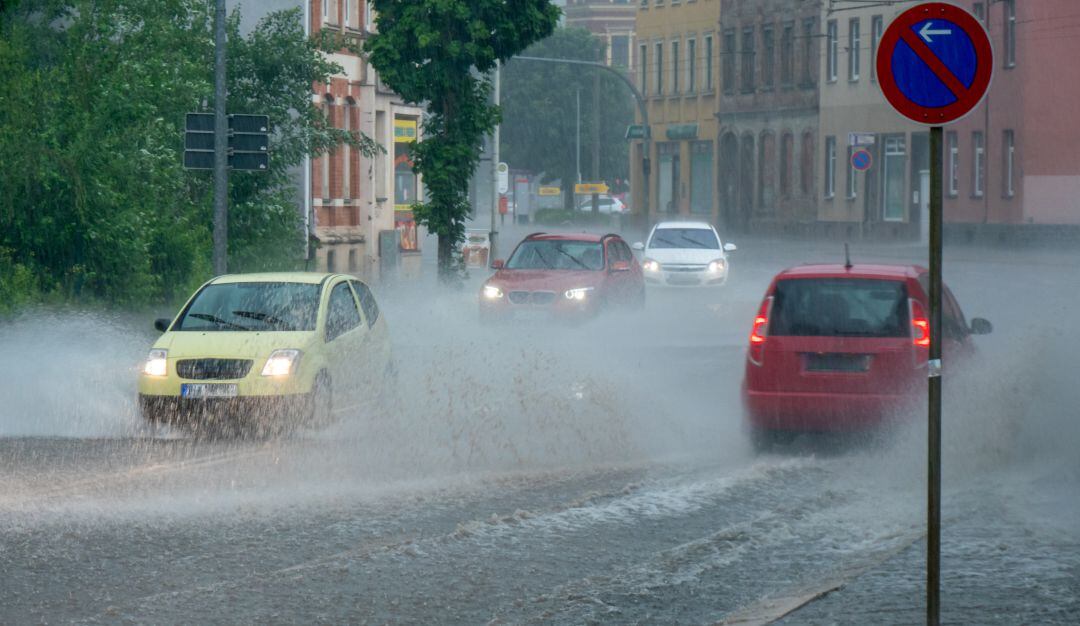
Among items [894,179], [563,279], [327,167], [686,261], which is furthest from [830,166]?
[563,279]

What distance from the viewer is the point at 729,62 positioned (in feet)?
284

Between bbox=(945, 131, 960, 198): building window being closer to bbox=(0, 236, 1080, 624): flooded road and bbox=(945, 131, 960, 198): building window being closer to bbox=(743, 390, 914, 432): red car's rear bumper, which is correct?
bbox=(0, 236, 1080, 624): flooded road

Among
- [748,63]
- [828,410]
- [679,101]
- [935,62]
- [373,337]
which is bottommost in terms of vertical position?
[828,410]

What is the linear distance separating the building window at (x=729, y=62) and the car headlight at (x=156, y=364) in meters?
72.6

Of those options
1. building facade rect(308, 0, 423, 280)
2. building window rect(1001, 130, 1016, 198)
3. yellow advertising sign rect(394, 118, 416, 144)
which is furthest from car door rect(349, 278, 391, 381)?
building window rect(1001, 130, 1016, 198)

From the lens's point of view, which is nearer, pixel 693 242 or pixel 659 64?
pixel 693 242

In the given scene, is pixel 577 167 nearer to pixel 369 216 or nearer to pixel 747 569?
pixel 369 216

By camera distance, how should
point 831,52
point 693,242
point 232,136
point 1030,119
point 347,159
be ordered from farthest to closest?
point 831,52, point 1030,119, point 347,159, point 693,242, point 232,136

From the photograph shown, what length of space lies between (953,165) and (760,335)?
180ft

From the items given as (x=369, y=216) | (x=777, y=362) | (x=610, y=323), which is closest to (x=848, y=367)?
(x=777, y=362)

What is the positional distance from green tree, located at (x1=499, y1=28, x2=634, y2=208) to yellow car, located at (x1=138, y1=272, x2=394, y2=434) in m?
98.8

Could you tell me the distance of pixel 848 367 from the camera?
13.8 meters

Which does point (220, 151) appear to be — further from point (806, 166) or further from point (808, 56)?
point (808, 56)

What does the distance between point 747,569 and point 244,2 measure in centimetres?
3475
